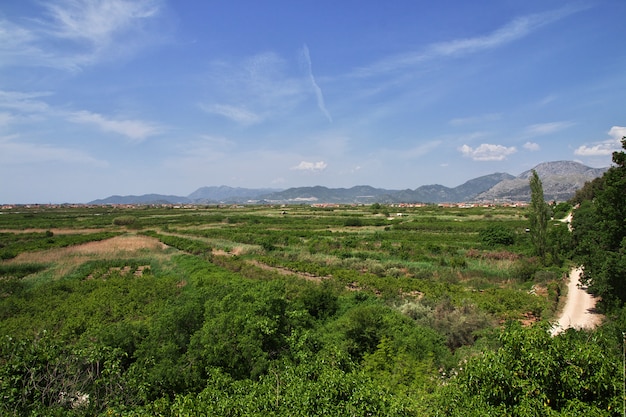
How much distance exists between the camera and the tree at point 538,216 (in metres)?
29.2

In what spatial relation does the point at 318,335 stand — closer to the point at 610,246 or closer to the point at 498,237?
the point at 610,246

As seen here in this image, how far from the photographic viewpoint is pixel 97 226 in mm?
71750

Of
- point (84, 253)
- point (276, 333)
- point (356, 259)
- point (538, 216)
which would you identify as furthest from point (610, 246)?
point (84, 253)

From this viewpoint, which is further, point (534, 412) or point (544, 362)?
point (544, 362)

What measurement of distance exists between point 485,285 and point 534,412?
71.4 ft

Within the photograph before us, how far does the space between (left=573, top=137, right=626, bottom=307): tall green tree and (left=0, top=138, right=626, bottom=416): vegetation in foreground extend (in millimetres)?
104

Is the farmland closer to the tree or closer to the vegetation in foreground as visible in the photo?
the vegetation in foreground

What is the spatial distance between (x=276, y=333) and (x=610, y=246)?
22855 mm

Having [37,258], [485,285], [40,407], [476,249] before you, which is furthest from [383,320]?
[37,258]

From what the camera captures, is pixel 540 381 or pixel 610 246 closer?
pixel 540 381

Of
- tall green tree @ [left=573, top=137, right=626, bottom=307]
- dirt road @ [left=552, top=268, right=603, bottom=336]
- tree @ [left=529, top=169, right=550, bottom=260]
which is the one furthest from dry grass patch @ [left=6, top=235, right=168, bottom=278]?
tall green tree @ [left=573, top=137, right=626, bottom=307]

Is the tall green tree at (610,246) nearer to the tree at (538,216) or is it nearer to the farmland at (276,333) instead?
the farmland at (276,333)

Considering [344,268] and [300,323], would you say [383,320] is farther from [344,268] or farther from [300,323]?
[344,268]

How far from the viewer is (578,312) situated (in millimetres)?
18859
